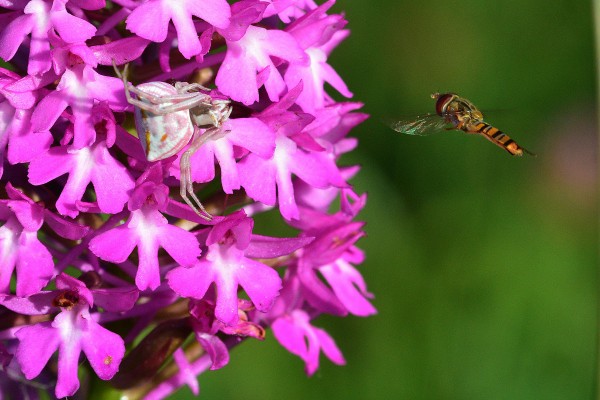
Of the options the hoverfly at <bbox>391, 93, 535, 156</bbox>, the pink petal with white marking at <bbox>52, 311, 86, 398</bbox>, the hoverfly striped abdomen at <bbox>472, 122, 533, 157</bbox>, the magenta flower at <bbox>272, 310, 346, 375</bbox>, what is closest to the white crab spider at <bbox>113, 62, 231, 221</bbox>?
the pink petal with white marking at <bbox>52, 311, 86, 398</bbox>

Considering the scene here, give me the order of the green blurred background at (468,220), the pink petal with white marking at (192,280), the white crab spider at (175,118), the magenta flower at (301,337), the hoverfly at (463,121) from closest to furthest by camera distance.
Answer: the white crab spider at (175,118)
the pink petal with white marking at (192,280)
the magenta flower at (301,337)
the hoverfly at (463,121)
the green blurred background at (468,220)

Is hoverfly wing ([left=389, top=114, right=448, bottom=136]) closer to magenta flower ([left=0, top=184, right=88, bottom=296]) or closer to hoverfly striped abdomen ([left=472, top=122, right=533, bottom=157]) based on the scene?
hoverfly striped abdomen ([left=472, top=122, right=533, bottom=157])

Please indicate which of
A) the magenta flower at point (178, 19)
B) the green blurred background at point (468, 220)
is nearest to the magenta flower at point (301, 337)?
the magenta flower at point (178, 19)

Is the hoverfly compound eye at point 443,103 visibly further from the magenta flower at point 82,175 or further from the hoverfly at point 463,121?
the magenta flower at point 82,175

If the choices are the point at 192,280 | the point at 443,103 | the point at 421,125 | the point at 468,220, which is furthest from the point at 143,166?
the point at 468,220

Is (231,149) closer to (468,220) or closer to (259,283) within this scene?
(259,283)

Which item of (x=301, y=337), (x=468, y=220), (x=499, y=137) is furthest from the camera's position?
(x=468, y=220)
